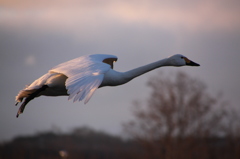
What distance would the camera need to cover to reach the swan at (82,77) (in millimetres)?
7251

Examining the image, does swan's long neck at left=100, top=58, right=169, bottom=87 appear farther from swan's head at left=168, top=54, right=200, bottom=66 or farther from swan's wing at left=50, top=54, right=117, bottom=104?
swan's head at left=168, top=54, right=200, bottom=66

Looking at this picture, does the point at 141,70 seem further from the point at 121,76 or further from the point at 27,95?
the point at 27,95

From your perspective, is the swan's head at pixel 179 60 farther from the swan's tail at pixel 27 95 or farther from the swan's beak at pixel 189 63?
the swan's tail at pixel 27 95

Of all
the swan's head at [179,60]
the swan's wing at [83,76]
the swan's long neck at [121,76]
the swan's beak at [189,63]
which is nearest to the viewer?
the swan's wing at [83,76]

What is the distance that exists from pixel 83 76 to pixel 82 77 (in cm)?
4

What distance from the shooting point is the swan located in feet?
23.8

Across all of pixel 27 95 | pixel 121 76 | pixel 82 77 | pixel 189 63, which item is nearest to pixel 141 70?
pixel 121 76

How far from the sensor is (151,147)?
30031 mm

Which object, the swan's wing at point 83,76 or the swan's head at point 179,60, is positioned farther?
the swan's head at point 179,60

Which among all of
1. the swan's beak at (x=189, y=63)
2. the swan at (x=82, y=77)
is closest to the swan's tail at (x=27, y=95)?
the swan at (x=82, y=77)

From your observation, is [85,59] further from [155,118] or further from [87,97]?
[155,118]

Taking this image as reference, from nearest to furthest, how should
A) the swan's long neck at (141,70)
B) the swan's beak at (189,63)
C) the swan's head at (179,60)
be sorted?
the swan's long neck at (141,70)
the swan's head at (179,60)
the swan's beak at (189,63)

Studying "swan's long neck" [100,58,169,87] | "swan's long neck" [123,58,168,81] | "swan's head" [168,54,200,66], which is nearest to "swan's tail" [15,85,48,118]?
"swan's long neck" [100,58,169,87]

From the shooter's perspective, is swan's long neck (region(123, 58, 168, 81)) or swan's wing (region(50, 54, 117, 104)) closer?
swan's wing (region(50, 54, 117, 104))
